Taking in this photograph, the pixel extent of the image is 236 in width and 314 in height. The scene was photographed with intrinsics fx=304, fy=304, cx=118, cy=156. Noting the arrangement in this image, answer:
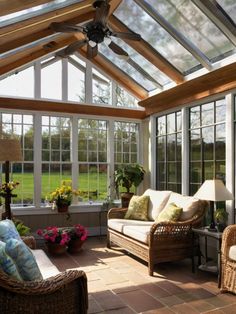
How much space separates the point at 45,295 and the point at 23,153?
14.4ft

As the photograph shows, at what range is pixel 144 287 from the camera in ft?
12.1

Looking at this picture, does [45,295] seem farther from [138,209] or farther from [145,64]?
[145,64]

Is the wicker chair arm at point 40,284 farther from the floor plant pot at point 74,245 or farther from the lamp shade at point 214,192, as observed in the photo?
the floor plant pot at point 74,245

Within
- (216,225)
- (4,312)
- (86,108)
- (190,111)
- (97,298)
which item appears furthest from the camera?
(86,108)

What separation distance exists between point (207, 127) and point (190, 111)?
606mm

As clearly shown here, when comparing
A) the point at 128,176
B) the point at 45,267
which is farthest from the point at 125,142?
the point at 45,267

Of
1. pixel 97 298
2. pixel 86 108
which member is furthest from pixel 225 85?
pixel 97 298

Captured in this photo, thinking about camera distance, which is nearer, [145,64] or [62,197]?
A: [145,64]

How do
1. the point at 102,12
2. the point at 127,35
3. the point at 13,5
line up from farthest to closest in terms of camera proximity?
the point at 127,35
the point at 102,12
the point at 13,5

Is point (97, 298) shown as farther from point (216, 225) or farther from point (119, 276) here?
point (216, 225)

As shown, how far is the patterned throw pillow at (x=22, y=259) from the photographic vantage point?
205 cm

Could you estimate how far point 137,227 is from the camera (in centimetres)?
464

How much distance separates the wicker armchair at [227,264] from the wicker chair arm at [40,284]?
6.60ft

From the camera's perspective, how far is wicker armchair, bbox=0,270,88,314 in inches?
75.5
